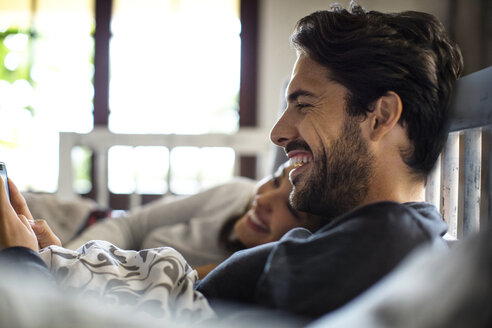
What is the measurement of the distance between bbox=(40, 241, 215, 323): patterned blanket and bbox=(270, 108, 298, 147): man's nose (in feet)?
0.81

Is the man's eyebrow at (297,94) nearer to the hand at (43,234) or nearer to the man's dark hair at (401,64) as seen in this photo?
the man's dark hair at (401,64)

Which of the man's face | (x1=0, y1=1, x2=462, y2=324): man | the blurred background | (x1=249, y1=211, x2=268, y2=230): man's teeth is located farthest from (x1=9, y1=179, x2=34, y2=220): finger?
the blurred background

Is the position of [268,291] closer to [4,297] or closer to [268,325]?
[268,325]

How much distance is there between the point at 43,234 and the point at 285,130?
1.17 ft

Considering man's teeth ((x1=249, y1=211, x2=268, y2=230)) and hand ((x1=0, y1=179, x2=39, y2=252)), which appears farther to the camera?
man's teeth ((x1=249, y1=211, x2=268, y2=230))

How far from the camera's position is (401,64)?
57 centimetres

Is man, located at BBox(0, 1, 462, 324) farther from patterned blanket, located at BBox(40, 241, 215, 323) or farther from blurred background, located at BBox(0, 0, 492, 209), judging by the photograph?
blurred background, located at BBox(0, 0, 492, 209)

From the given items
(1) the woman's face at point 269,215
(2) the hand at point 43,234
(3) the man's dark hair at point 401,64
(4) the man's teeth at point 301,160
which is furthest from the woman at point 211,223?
(2) the hand at point 43,234

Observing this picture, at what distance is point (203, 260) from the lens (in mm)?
1195

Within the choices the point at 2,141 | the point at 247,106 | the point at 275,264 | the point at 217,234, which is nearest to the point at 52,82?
the point at 2,141

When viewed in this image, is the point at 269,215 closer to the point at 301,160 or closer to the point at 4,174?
the point at 301,160

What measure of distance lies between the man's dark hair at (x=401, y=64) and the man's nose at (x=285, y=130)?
84 millimetres

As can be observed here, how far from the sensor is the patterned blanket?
16.9 inches

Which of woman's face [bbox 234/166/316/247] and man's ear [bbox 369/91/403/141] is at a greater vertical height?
man's ear [bbox 369/91/403/141]
